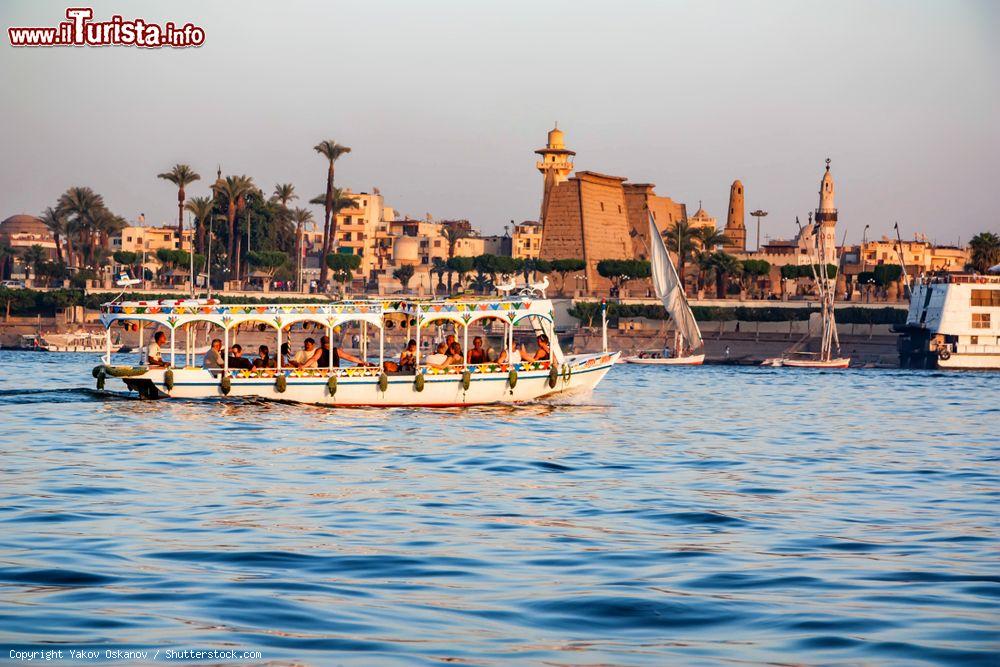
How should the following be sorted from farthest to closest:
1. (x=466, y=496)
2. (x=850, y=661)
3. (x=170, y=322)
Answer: (x=170, y=322)
(x=466, y=496)
(x=850, y=661)

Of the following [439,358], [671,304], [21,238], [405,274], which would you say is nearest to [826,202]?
[405,274]

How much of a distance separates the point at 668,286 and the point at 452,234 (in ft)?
264

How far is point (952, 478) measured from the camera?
21.1 meters

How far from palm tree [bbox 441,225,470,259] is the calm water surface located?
4868 inches

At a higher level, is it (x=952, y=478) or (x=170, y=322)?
(x=170, y=322)

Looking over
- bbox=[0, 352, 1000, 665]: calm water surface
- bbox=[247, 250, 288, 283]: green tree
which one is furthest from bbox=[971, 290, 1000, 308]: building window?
bbox=[247, 250, 288, 283]: green tree

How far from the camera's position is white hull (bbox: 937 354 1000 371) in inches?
3415

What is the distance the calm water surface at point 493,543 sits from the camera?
32.1 ft

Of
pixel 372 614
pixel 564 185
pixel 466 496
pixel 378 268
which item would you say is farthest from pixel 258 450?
pixel 378 268

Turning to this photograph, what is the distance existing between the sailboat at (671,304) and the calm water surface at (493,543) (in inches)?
1548

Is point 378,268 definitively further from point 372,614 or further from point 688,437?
point 372,614

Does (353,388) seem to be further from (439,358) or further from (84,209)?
(84,209)

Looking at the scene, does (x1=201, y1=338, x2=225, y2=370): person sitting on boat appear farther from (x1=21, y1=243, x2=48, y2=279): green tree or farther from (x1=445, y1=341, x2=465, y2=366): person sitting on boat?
(x1=21, y1=243, x2=48, y2=279): green tree

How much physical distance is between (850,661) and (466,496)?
9.18 m
